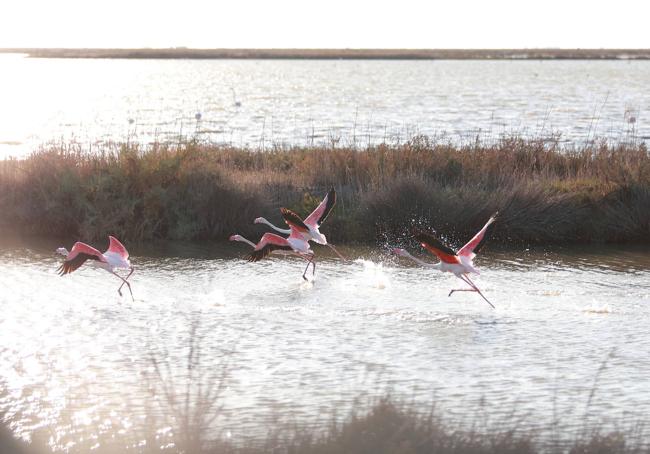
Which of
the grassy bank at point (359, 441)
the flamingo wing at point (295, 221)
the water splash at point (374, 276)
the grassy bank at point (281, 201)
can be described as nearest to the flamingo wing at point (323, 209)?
the flamingo wing at point (295, 221)

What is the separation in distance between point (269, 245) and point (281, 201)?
3.42 meters

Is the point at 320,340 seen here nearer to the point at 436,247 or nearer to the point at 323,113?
the point at 436,247

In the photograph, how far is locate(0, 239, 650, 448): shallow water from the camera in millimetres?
6457

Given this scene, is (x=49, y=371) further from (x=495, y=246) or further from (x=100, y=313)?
(x=495, y=246)

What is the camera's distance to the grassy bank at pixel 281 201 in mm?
12688

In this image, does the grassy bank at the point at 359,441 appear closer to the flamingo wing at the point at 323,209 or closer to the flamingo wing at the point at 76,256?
the flamingo wing at the point at 76,256

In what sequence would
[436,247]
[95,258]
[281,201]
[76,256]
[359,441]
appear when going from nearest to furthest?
1. [359,441]
2. [436,247]
3. [76,256]
4. [95,258]
5. [281,201]

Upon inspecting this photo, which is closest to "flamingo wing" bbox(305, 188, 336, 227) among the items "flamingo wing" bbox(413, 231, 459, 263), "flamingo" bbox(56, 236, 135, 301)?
"flamingo wing" bbox(413, 231, 459, 263)

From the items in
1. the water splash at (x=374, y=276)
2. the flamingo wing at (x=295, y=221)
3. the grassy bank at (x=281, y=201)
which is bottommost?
the water splash at (x=374, y=276)

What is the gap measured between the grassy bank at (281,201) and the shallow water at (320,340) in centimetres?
115

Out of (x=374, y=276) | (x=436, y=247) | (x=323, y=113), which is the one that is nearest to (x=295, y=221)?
(x=374, y=276)

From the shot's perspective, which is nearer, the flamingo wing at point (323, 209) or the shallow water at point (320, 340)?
the shallow water at point (320, 340)

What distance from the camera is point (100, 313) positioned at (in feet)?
29.3

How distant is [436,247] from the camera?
848 cm
